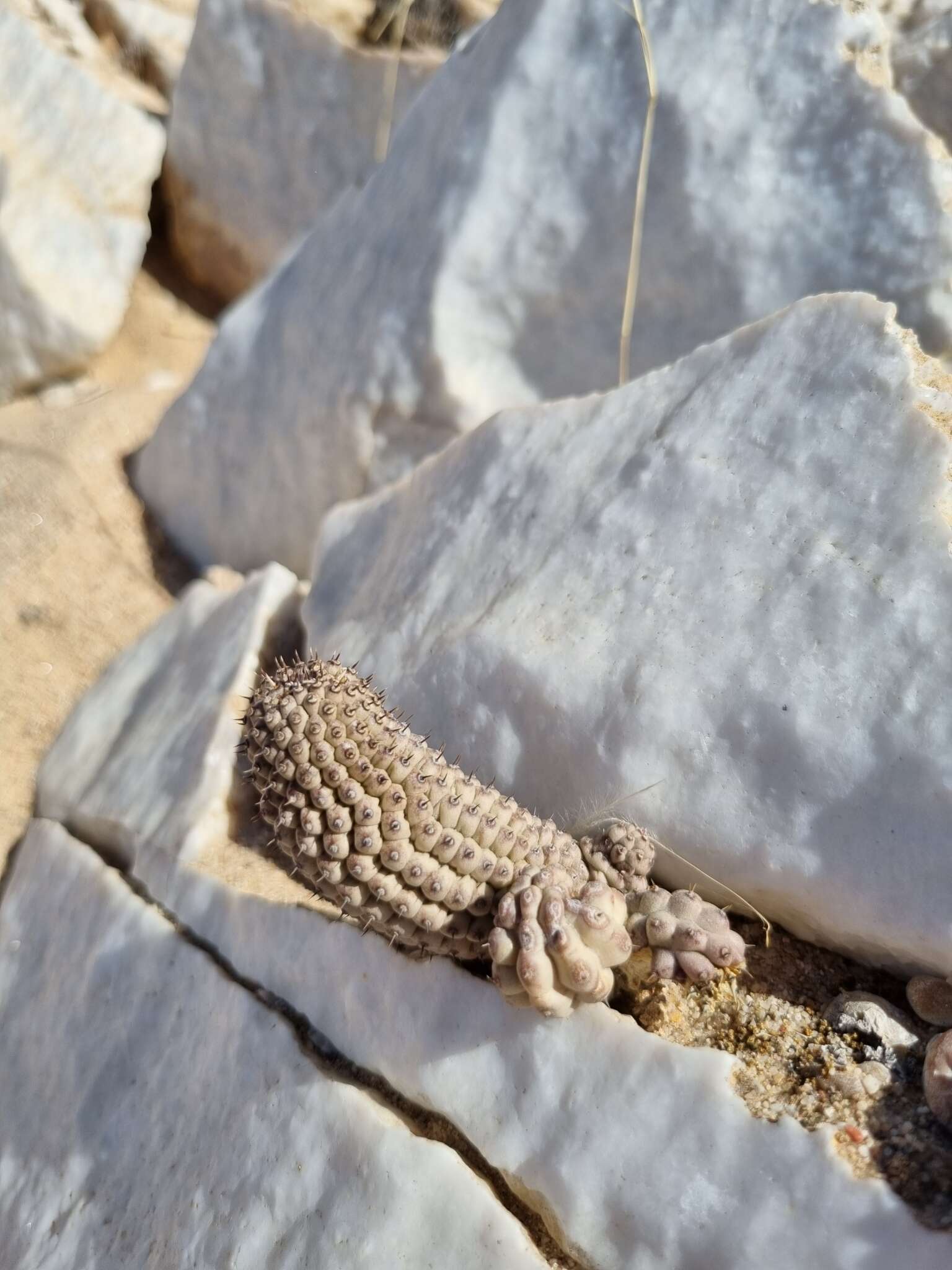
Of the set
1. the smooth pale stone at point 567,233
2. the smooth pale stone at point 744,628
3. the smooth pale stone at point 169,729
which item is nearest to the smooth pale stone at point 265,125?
the smooth pale stone at point 567,233

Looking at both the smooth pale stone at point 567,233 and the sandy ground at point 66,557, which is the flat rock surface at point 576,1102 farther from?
the sandy ground at point 66,557

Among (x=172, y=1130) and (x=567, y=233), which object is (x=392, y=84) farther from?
(x=172, y=1130)

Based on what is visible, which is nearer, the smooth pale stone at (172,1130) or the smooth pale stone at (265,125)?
the smooth pale stone at (172,1130)

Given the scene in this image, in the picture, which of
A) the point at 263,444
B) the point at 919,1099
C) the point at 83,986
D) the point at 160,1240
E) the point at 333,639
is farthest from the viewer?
the point at 263,444

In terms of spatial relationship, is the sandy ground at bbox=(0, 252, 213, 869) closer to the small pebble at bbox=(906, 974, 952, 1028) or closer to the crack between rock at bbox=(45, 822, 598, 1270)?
the crack between rock at bbox=(45, 822, 598, 1270)

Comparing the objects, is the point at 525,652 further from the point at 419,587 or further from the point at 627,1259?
the point at 627,1259

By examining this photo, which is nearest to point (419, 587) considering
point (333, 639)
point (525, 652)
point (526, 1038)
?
point (333, 639)

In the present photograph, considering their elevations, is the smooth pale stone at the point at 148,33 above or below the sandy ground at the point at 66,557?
above
